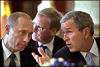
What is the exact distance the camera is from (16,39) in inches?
92.5

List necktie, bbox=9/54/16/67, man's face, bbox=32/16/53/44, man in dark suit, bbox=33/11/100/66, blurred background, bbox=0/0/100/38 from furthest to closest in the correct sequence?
blurred background, bbox=0/0/100/38
man's face, bbox=32/16/53/44
man in dark suit, bbox=33/11/100/66
necktie, bbox=9/54/16/67

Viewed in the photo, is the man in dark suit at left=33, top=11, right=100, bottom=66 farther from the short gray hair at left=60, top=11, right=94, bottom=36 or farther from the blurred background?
the blurred background

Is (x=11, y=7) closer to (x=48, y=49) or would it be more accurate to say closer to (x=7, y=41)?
(x=48, y=49)

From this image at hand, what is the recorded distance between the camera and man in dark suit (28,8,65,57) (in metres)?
2.93

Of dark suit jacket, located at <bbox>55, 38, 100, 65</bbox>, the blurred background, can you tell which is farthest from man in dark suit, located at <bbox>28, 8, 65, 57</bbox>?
the blurred background

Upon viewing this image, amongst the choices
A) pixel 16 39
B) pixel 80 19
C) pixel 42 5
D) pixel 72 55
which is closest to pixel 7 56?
pixel 16 39

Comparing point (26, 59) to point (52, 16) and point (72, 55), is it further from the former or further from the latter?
point (52, 16)

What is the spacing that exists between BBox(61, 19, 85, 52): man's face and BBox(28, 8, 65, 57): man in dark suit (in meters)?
0.54

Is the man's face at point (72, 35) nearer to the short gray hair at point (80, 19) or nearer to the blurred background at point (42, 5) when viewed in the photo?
the short gray hair at point (80, 19)

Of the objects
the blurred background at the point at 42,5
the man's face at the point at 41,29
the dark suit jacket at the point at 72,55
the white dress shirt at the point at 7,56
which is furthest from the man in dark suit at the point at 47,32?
the blurred background at the point at 42,5

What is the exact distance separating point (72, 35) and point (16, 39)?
0.57 meters

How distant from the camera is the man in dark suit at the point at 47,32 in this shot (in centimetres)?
293

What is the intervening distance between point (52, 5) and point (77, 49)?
290 cm

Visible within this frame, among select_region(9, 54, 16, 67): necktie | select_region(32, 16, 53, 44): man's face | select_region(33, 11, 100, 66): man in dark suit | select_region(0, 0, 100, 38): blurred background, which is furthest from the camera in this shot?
select_region(0, 0, 100, 38): blurred background
